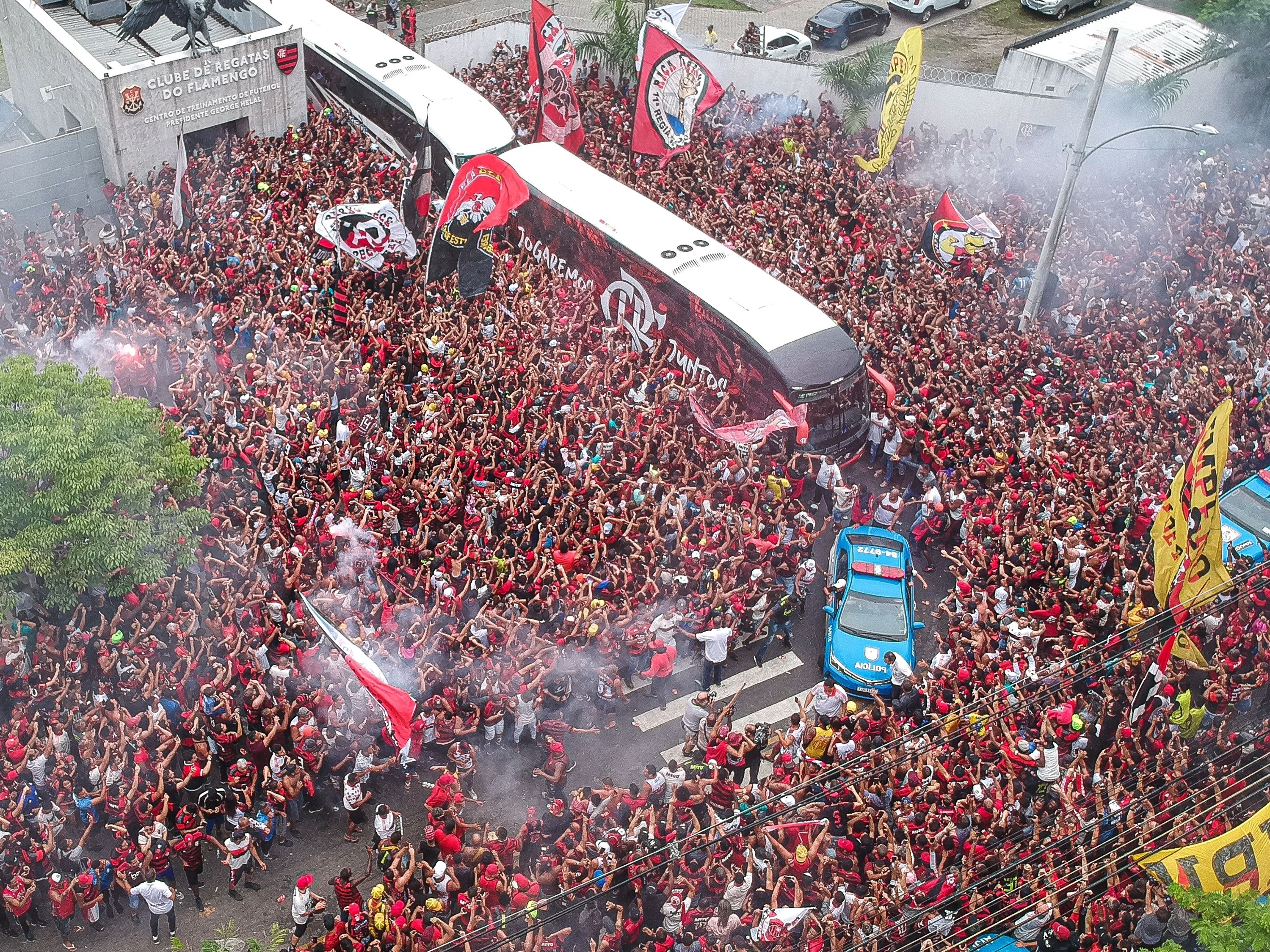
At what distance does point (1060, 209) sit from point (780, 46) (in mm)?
14637

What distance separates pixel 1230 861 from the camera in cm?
1168

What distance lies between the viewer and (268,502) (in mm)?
18906

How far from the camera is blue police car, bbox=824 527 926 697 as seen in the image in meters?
17.4

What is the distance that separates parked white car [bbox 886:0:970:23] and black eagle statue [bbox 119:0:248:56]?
65.3 feet

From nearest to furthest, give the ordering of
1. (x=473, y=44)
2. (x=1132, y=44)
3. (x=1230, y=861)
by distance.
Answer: (x=1230, y=861) → (x=1132, y=44) → (x=473, y=44)

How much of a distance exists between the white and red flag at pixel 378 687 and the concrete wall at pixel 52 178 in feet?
60.1

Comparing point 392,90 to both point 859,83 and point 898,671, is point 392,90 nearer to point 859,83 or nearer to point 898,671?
point 859,83

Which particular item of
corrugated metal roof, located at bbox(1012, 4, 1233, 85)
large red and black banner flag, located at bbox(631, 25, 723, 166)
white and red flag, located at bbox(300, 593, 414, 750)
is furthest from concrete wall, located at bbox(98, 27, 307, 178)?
corrugated metal roof, located at bbox(1012, 4, 1233, 85)

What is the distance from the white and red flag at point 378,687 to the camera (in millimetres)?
13742

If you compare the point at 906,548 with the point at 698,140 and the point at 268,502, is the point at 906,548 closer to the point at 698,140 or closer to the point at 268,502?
the point at 268,502

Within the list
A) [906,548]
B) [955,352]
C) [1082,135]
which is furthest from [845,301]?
[906,548]

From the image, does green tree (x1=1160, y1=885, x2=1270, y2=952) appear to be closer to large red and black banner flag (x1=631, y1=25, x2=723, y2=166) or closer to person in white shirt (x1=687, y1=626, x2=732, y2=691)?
person in white shirt (x1=687, y1=626, x2=732, y2=691)

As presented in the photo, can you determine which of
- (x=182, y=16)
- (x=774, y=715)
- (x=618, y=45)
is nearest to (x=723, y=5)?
(x=618, y=45)

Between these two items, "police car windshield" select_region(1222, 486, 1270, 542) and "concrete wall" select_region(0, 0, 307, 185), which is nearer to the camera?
"police car windshield" select_region(1222, 486, 1270, 542)
